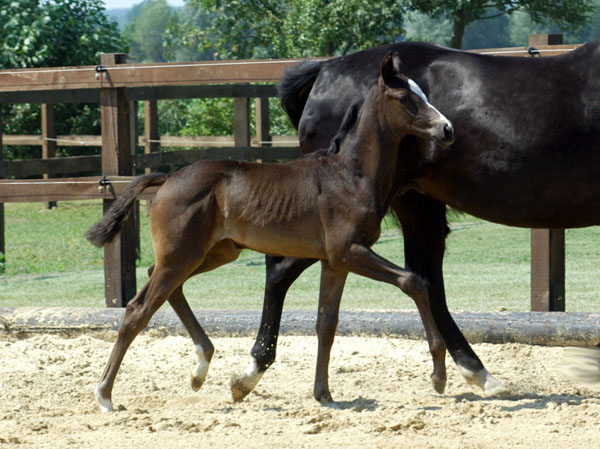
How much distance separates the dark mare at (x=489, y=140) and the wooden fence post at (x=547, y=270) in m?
1.19

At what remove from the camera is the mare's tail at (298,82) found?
18.5ft

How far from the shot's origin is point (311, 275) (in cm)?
956

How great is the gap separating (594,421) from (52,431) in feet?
7.80

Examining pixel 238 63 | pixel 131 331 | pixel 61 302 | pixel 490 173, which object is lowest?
pixel 61 302

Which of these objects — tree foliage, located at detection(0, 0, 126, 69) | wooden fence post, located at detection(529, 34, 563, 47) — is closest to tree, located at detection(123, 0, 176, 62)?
tree foliage, located at detection(0, 0, 126, 69)

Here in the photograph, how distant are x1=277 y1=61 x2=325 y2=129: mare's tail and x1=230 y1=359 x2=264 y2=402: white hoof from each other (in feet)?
5.53

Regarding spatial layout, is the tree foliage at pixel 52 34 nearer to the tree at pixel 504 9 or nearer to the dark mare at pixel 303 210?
the tree at pixel 504 9

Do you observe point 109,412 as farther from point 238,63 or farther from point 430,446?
point 238,63

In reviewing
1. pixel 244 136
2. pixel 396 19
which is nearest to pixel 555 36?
pixel 244 136

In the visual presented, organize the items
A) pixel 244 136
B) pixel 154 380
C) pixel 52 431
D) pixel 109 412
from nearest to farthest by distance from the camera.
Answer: pixel 52 431
pixel 109 412
pixel 154 380
pixel 244 136

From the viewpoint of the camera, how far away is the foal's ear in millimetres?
4621

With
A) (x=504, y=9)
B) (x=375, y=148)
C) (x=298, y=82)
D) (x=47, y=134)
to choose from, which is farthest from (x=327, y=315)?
(x=504, y=9)

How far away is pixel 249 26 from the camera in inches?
918

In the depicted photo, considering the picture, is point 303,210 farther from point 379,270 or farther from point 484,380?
point 484,380
